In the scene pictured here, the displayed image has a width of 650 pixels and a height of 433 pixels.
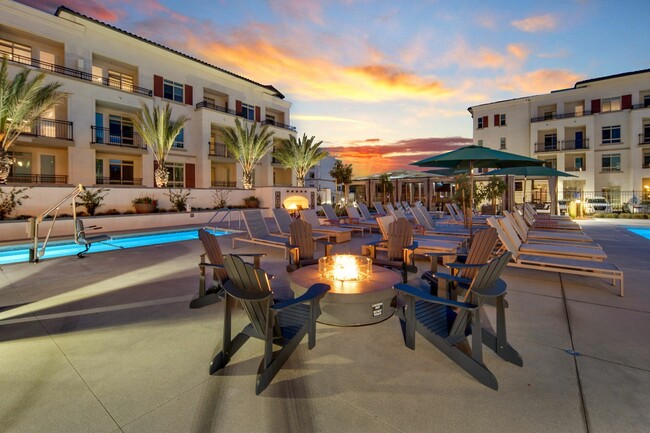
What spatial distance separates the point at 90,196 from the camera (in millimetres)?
13305

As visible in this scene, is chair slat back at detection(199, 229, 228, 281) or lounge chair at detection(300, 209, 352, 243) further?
lounge chair at detection(300, 209, 352, 243)

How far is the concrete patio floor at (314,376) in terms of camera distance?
2258 mm

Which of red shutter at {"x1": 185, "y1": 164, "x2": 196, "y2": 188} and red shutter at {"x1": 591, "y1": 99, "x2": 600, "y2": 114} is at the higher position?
red shutter at {"x1": 591, "y1": 99, "x2": 600, "y2": 114}

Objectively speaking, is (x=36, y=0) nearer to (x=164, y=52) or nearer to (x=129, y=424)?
(x=164, y=52)

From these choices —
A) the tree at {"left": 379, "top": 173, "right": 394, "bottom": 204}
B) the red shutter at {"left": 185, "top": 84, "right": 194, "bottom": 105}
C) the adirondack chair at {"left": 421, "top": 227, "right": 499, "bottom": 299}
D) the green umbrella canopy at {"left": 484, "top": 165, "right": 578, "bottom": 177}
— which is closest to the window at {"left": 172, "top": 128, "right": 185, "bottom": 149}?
the red shutter at {"left": 185, "top": 84, "right": 194, "bottom": 105}

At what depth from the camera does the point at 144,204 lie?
14617 mm

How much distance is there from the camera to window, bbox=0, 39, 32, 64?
687 inches

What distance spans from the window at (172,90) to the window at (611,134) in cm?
4017

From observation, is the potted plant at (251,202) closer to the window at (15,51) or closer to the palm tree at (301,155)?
the palm tree at (301,155)

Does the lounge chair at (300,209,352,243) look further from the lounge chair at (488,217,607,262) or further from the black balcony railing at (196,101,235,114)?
the black balcony railing at (196,101,235,114)

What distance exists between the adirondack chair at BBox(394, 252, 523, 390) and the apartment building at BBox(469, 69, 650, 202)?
33864 millimetres

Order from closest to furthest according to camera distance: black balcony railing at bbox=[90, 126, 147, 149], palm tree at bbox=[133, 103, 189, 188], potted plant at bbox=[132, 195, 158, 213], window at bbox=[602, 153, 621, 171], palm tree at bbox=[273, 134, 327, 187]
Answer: potted plant at bbox=[132, 195, 158, 213], palm tree at bbox=[133, 103, 189, 188], black balcony railing at bbox=[90, 126, 147, 149], palm tree at bbox=[273, 134, 327, 187], window at bbox=[602, 153, 621, 171]

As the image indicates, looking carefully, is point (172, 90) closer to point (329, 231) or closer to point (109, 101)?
point (109, 101)

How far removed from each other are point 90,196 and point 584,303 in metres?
16.5
